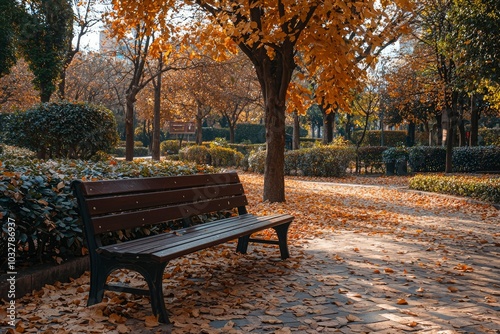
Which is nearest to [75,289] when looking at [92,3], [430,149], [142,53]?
[142,53]

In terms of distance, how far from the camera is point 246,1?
7625 millimetres

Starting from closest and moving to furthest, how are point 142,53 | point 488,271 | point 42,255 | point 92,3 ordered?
point 42,255 < point 488,271 < point 142,53 < point 92,3

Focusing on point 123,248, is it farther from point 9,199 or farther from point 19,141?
point 19,141

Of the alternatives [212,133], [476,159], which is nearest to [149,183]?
[476,159]

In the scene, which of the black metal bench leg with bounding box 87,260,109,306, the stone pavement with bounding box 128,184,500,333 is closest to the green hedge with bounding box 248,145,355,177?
the stone pavement with bounding box 128,184,500,333

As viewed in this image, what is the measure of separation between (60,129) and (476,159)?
1634cm

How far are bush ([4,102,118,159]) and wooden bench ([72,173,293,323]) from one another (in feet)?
26.3

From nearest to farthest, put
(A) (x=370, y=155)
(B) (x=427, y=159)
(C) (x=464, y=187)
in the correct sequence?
(C) (x=464, y=187) < (B) (x=427, y=159) < (A) (x=370, y=155)

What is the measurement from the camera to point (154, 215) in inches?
187

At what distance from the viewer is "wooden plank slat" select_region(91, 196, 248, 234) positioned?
4.07 meters

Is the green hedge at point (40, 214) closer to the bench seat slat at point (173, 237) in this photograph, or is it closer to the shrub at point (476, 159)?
the bench seat slat at point (173, 237)

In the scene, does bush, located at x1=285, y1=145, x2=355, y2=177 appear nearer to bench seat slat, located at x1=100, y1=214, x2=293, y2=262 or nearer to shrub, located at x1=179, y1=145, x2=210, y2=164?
shrub, located at x1=179, y1=145, x2=210, y2=164

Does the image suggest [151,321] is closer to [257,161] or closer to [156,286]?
[156,286]

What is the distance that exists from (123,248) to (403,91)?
20241 mm
